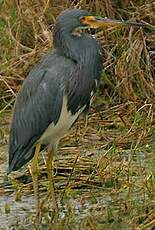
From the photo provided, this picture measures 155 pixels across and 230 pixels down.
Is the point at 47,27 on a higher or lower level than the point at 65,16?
lower

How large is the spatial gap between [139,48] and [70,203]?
6.42 feet

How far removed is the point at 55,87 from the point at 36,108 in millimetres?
158

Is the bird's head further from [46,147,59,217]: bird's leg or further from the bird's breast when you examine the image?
Result: [46,147,59,217]: bird's leg

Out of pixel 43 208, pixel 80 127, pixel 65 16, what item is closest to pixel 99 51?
pixel 65 16

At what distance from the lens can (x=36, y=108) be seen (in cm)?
433

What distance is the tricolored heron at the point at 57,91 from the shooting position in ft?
14.1

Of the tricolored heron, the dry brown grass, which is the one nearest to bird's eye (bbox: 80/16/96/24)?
the tricolored heron

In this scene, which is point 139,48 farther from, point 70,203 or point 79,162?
point 70,203

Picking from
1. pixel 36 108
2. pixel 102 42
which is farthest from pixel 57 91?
pixel 102 42

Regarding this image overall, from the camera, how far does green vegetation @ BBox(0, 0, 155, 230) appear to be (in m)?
4.17

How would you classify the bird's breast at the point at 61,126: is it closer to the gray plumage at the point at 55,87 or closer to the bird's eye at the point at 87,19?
the gray plumage at the point at 55,87

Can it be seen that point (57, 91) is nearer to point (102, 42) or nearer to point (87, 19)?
point (87, 19)

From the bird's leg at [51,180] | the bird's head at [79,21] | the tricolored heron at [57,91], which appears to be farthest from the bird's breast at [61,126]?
the bird's head at [79,21]

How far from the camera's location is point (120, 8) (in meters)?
6.30
